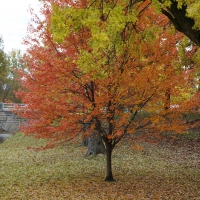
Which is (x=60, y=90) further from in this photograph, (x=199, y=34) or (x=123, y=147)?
(x=123, y=147)

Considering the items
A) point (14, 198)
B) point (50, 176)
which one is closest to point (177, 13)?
point (14, 198)

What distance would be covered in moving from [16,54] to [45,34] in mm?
49714

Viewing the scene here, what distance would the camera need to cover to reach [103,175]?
11.9m

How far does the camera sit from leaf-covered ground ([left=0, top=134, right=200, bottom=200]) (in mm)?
9258

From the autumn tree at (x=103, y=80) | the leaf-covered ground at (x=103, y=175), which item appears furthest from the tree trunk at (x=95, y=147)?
the autumn tree at (x=103, y=80)

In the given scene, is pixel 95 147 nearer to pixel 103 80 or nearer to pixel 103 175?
pixel 103 175

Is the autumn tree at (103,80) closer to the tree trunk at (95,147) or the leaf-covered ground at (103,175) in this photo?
the leaf-covered ground at (103,175)

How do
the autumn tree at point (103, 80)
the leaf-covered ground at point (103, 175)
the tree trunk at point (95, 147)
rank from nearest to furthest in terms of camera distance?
the autumn tree at point (103, 80), the leaf-covered ground at point (103, 175), the tree trunk at point (95, 147)

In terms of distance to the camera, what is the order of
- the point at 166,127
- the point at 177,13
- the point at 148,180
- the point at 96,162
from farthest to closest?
the point at 96,162
the point at 148,180
the point at 166,127
the point at 177,13

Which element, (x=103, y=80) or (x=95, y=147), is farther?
(x=95, y=147)

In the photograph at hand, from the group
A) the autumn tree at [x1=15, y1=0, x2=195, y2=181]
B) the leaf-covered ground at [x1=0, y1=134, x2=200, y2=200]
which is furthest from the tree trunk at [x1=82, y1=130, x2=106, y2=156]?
the autumn tree at [x1=15, y1=0, x2=195, y2=181]

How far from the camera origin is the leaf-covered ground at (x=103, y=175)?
9.26 m

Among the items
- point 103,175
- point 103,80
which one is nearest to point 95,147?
point 103,175

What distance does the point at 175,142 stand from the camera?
19750 mm
